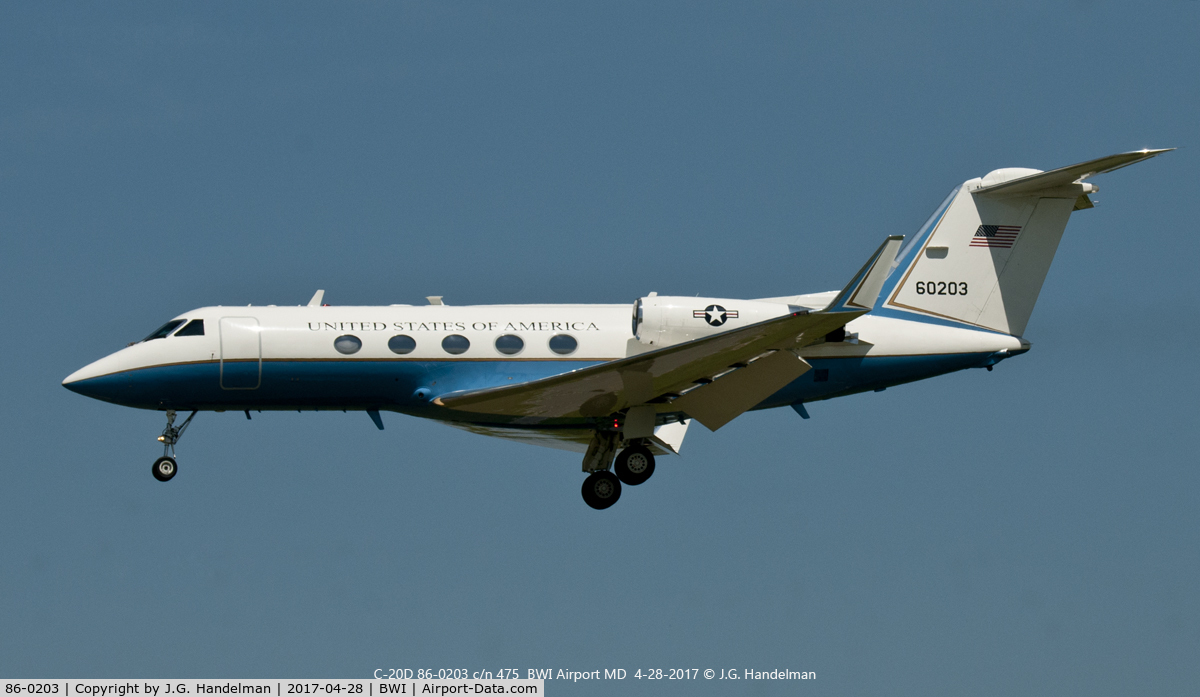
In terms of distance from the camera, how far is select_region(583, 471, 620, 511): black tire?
26.7 meters

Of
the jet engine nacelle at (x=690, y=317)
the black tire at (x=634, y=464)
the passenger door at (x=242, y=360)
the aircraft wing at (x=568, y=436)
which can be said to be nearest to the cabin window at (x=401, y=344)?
the passenger door at (x=242, y=360)

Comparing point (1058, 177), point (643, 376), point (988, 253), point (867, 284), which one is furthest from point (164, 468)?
point (1058, 177)

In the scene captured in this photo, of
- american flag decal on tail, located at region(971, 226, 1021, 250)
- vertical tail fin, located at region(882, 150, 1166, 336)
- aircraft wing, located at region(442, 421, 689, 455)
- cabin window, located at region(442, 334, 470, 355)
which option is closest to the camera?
cabin window, located at region(442, 334, 470, 355)

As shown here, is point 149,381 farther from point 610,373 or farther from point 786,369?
point 786,369

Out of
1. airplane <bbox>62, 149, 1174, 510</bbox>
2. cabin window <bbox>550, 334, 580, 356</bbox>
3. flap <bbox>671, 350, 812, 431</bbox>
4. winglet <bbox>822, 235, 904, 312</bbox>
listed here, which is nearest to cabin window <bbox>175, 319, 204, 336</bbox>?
airplane <bbox>62, 149, 1174, 510</bbox>

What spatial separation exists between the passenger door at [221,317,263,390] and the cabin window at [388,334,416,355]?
2.27 meters

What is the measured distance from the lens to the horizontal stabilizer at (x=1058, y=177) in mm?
24875

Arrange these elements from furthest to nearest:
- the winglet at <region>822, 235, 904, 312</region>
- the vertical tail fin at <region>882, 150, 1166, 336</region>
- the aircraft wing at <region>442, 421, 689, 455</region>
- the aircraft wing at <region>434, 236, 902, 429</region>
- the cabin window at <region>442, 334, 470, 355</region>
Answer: the aircraft wing at <region>442, 421, 689, 455</region>
the vertical tail fin at <region>882, 150, 1166, 336</region>
the cabin window at <region>442, 334, 470, 355</region>
the aircraft wing at <region>434, 236, 902, 429</region>
the winglet at <region>822, 235, 904, 312</region>

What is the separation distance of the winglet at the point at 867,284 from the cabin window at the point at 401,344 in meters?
7.54

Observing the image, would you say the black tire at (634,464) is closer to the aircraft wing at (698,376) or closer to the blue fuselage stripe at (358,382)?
the aircraft wing at (698,376)

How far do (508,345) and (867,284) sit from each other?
681 centimetres

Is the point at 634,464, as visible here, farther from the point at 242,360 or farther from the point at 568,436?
the point at 242,360

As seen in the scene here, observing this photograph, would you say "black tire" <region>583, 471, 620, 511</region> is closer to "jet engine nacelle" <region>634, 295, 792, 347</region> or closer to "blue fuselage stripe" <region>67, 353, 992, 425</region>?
"blue fuselage stripe" <region>67, 353, 992, 425</region>

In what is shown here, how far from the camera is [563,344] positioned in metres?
25.9
